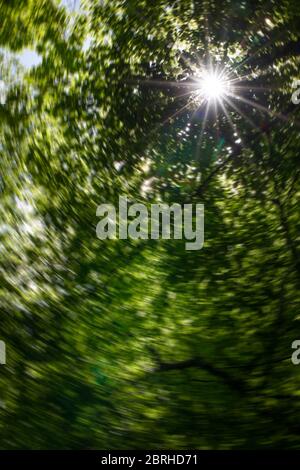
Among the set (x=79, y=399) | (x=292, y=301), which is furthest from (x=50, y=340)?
(x=292, y=301)

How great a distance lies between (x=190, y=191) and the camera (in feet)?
32.6

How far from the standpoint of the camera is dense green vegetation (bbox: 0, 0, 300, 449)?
5438mm

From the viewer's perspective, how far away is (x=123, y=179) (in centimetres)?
927

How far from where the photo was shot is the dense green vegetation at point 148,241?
544cm

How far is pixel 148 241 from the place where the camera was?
29.3 ft

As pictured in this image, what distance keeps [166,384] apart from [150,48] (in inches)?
273

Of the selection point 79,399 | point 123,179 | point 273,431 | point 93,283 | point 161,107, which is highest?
point 161,107

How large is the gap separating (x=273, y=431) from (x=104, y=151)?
20.1 feet

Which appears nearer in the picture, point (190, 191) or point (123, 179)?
point (123, 179)

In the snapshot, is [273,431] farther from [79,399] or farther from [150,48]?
[150,48]

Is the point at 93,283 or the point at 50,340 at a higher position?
the point at 93,283
